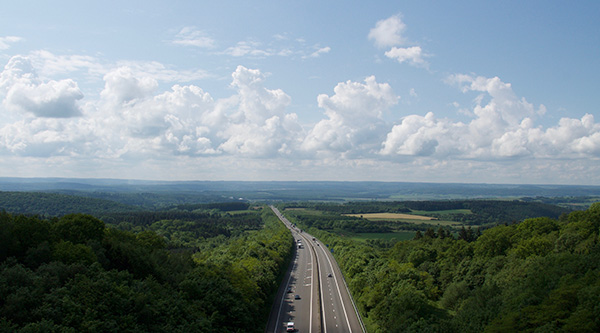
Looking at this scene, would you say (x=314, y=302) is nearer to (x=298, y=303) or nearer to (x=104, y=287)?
(x=298, y=303)

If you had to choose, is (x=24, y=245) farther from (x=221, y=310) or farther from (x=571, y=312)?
(x=571, y=312)

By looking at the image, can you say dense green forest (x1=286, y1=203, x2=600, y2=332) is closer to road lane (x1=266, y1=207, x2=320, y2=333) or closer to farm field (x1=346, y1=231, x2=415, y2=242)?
road lane (x1=266, y1=207, x2=320, y2=333)

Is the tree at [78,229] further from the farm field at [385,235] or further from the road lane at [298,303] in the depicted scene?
the farm field at [385,235]

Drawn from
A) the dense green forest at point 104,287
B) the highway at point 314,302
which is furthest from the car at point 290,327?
the dense green forest at point 104,287

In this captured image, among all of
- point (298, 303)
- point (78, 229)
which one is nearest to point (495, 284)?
point (298, 303)

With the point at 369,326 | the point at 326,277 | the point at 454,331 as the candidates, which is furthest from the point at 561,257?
the point at 326,277
